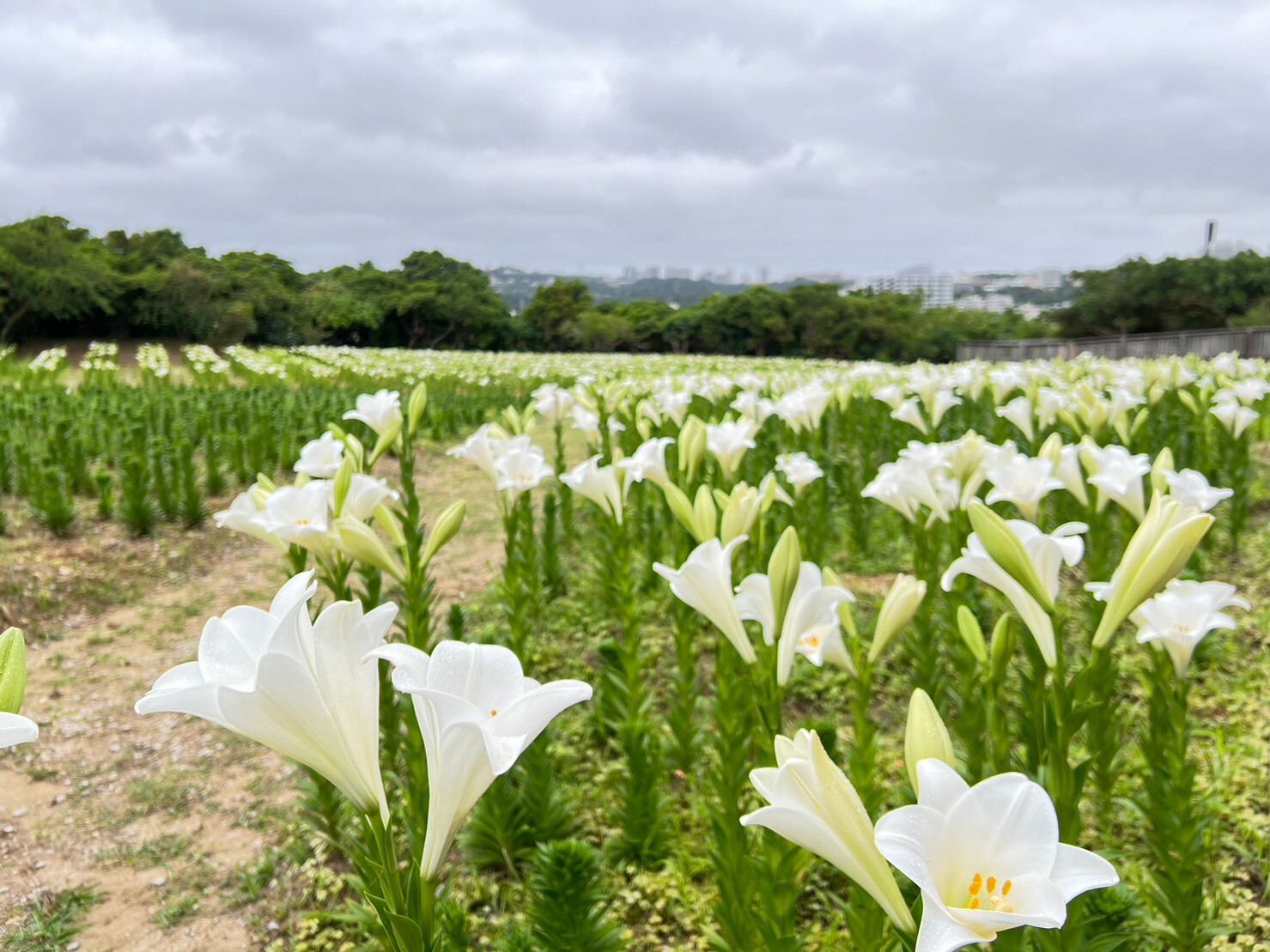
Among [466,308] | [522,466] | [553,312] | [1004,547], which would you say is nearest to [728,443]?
[522,466]

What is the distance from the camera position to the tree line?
35000mm

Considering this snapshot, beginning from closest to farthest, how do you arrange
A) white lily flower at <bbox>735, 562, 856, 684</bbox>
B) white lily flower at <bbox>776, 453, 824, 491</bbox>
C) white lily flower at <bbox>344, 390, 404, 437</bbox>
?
white lily flower at <bbox>735, 562, 856, 684</bbox> → white lily flower at <bbox>344, 390, 404, 437</bbox> → white lily flower at <bbox>776, 453, 824, 491</bbox>

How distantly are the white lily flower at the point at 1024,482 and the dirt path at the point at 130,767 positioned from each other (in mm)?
2727

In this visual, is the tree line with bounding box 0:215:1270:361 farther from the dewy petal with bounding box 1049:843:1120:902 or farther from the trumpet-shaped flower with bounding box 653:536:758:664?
the dewy petal with bounding box 1049:843:1120:902

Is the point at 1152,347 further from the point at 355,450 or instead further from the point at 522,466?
the point at 355,450

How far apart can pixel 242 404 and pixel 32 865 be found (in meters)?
8.76

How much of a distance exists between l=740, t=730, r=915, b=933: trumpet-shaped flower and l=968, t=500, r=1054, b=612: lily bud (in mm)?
736

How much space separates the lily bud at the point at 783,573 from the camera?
168 centimetres

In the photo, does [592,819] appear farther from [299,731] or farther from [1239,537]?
[1239,537]

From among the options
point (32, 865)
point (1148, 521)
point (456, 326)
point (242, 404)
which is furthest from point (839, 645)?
point (456, 326)

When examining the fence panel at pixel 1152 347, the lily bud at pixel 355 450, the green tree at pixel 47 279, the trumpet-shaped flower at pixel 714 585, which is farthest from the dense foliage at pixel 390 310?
the trumpet-shaped flower at pixel 714 585

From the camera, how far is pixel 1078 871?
0.85m

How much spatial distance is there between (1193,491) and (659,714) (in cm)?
226

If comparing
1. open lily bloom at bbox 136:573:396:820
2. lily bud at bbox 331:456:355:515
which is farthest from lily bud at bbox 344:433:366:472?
open lily bloom at bbox 136:573:396:820
